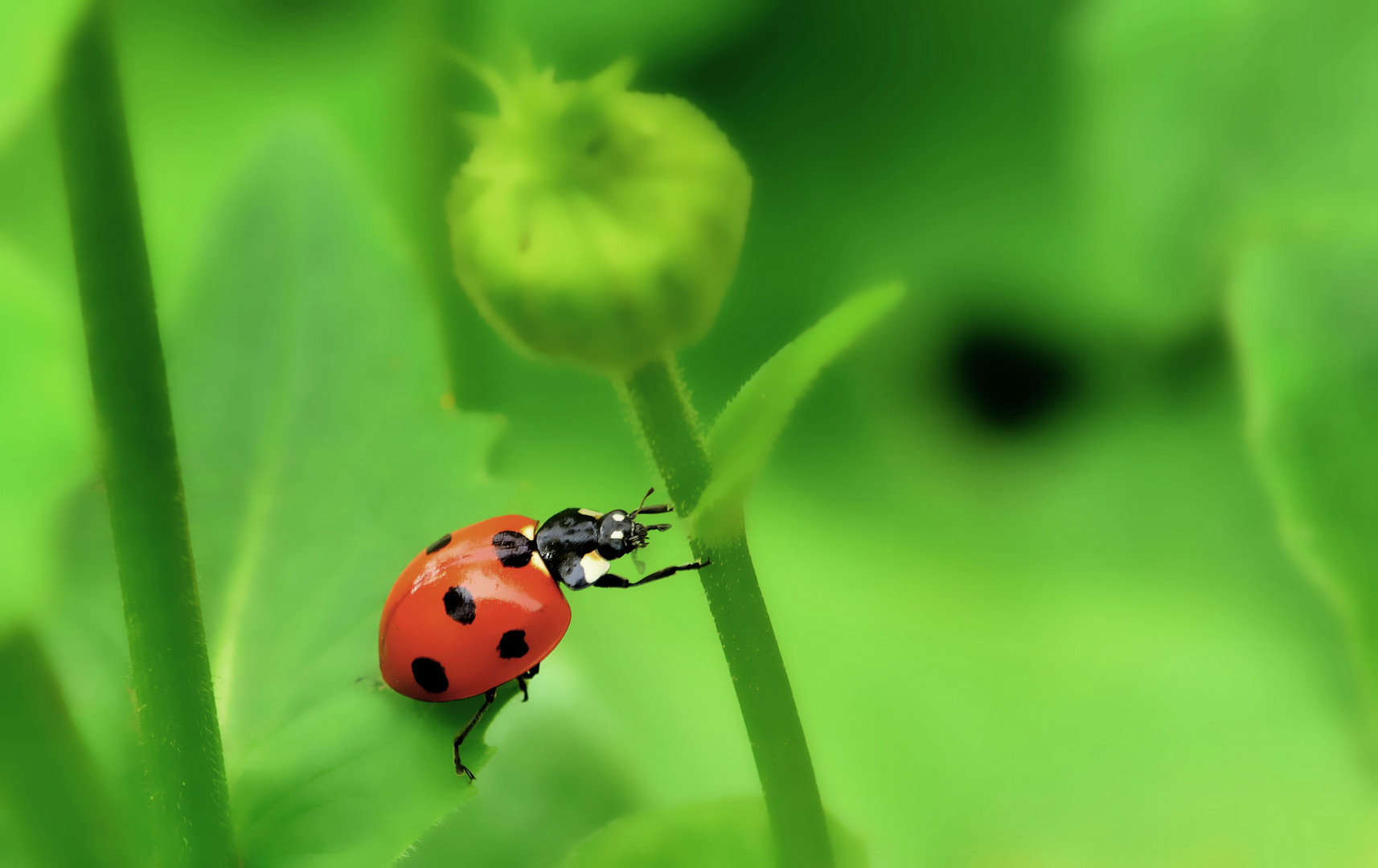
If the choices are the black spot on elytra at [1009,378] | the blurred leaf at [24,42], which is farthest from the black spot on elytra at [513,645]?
the black spot on elytra at [1009,378]

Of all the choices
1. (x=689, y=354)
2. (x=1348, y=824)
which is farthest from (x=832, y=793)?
(x=689, y=354)

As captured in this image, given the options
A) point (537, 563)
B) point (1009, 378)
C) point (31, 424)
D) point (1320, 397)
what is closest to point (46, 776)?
point (31, 424)

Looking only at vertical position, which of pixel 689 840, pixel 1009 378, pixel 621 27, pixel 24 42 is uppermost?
pixel 621 27

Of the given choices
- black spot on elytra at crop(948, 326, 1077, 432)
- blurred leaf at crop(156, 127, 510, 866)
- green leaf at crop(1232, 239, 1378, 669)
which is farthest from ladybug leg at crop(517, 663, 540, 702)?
black spot on elytra at crop(948, 326, 1077, 432)

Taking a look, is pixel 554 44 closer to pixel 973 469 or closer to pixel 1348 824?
pixel 973 469

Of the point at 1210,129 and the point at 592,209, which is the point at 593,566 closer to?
the point at 592,209

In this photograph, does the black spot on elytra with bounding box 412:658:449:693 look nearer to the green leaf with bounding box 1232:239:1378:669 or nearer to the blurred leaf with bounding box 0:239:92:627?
the blurred leaf with bounding box 0:239:92:627

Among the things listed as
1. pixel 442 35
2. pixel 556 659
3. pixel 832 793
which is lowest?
pixel 832 793
